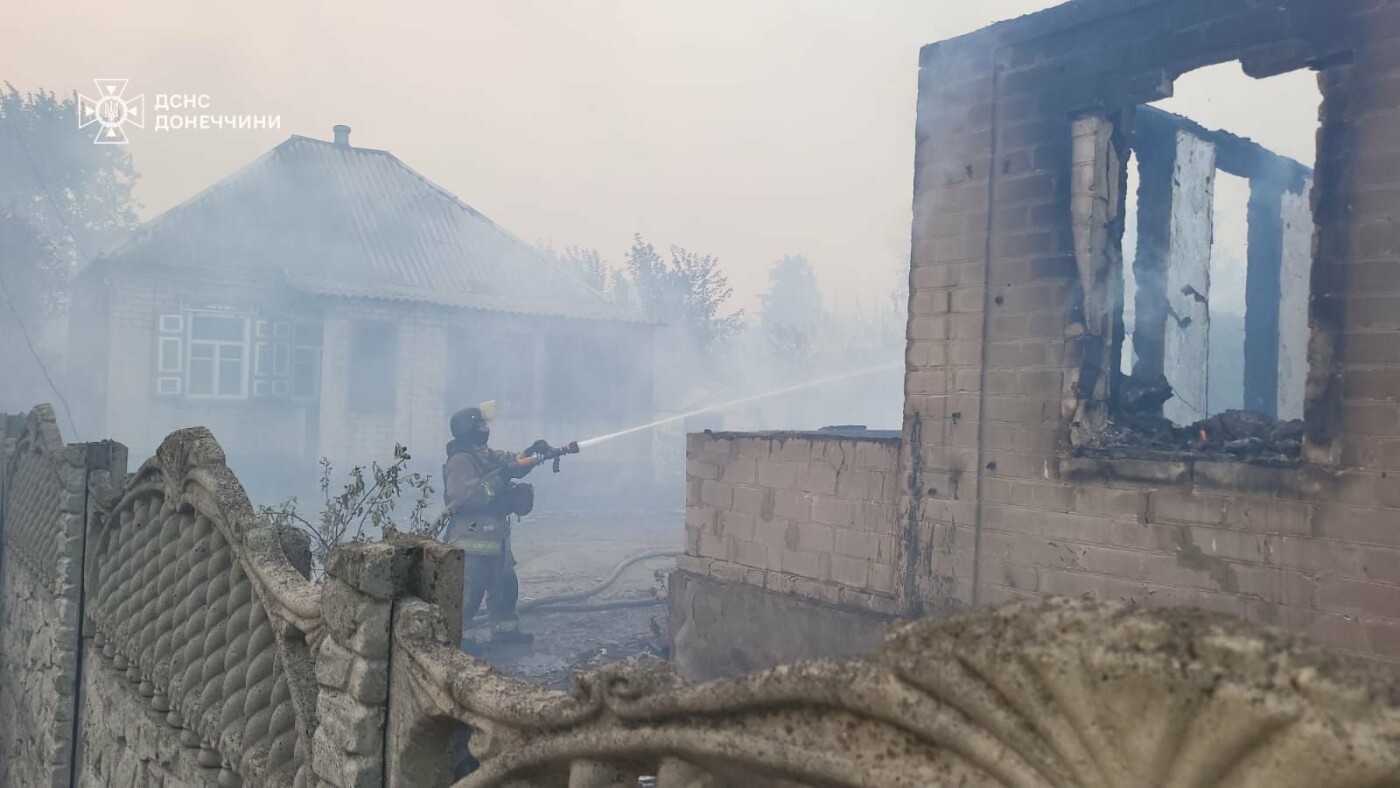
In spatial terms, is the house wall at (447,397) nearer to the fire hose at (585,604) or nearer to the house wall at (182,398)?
the house wall at (182,398)

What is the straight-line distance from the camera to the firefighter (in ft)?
29.8

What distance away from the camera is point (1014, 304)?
19.6 ft

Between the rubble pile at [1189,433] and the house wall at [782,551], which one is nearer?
the rubble pile at [1189,433]

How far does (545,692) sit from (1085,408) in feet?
15.1

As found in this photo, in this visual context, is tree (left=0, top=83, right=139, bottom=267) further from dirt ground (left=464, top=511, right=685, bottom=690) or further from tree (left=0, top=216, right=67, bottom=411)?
dirt ground (left=464, top=511, right=685, bottom=690)

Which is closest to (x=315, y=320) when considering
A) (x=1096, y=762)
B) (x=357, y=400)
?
(x=357, y=400)

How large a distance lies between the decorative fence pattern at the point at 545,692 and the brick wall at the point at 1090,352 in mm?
4042

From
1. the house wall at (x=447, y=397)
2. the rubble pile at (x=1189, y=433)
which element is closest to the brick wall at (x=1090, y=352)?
the rubble pile at (x=1189, y=433)

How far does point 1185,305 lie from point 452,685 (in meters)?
8.25

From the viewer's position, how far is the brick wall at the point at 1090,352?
465 centimetres

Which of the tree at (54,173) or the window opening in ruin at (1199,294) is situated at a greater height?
the tree at (54,173)

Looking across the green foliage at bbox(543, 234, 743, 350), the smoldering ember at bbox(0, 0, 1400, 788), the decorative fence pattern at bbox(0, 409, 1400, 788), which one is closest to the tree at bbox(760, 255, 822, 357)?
the green foliage at bbox(543, 234, 743, 350)

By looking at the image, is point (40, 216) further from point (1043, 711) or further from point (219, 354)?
point (1043, 711)

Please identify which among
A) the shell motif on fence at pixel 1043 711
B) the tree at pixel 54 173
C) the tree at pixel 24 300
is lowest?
the shell motif on fence at pixel 1043 711
